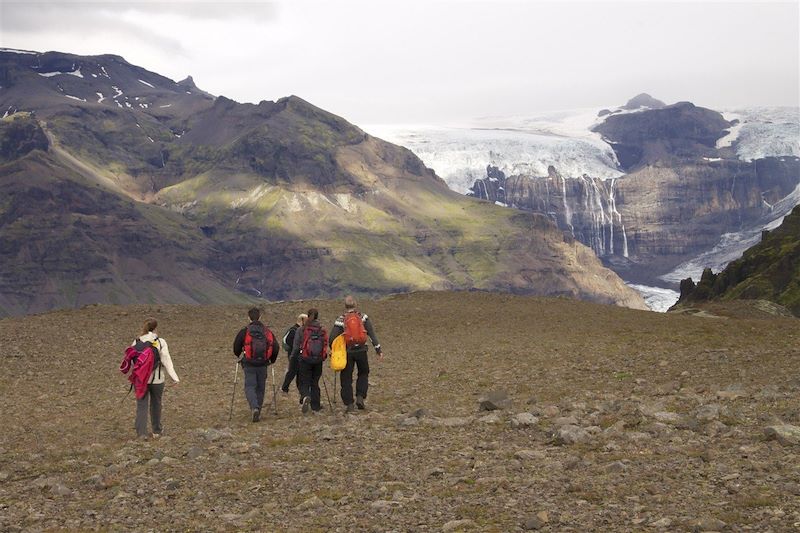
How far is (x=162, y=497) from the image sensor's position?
1677cm

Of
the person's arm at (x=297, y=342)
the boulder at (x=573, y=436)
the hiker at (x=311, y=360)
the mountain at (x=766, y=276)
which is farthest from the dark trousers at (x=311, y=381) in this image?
the mountain at (x=766, y=276)

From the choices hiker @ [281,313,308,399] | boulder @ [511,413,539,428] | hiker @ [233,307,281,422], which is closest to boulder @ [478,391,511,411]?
boulder @ [511,413,539,428]

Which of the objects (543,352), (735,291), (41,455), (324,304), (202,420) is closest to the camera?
(41,455)

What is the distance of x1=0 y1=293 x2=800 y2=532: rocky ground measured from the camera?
14.7 m

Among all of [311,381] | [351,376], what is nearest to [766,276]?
[311,381]

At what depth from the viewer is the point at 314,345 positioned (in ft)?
89.5

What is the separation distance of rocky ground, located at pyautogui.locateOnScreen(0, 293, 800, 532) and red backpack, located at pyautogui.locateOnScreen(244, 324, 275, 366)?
1740 mm

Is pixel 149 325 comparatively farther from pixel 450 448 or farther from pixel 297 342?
pixel 450 448

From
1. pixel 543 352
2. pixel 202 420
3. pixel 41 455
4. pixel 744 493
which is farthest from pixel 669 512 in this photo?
pixel 543 352

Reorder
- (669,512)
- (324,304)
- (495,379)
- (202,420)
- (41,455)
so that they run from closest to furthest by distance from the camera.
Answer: (669,512)
(41,455)
(202,420)
(495,379)
(324,304)

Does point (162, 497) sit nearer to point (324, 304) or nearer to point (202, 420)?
point (202, 420)

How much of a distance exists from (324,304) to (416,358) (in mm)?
17076

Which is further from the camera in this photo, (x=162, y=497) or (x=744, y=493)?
(x=162, y=497)

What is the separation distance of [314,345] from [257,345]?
1568 millimetres
